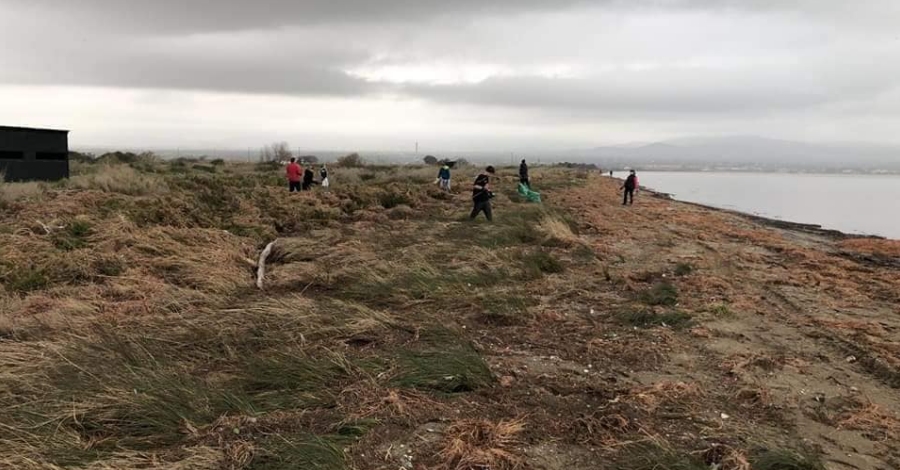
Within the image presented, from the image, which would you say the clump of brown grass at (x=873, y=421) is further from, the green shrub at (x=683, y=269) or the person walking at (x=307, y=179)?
the person walking at (x=307, y=179)

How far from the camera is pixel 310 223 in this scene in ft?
47.4

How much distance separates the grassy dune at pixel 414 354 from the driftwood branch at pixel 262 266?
0.14 metres

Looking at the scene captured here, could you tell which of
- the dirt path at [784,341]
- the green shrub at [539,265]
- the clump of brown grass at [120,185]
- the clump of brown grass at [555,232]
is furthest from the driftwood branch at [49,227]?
the clump of brown grass at [555,232]

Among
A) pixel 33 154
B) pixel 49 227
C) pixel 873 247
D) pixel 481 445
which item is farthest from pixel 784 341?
pixel 33 154

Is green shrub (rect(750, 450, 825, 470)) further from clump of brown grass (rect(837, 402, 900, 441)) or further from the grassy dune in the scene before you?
clump of brown grass (rect(837, 402, 900, 441))

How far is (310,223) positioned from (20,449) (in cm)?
1089

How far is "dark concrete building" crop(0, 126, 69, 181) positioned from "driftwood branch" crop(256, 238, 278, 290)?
568 inches

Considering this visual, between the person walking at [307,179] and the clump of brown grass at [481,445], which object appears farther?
the person walking at [307,179]

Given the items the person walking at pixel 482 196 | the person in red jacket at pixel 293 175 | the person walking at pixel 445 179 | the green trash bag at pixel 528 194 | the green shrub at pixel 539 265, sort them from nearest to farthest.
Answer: the green shrub at pixel 539 265, the person walking at pixel 482 196, the person in red jacket at pixel 293 175, the green trash bag at pixel 528 194, the person walking at pixel 445 179

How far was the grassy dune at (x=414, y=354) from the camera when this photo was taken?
410 cm

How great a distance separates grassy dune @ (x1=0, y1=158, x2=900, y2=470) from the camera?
13.5 ft

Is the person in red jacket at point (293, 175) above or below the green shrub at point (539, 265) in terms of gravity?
above

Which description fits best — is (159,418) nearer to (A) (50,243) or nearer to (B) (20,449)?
(B) (20,449)

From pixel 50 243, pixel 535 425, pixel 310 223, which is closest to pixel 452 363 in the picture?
pixel 535 425
